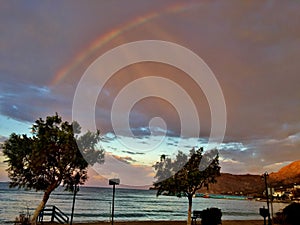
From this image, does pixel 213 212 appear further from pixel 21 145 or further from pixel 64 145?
pixel 21 145

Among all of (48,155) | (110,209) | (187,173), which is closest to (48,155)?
(48,155)

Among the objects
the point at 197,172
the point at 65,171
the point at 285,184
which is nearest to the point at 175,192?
the point at 197,172

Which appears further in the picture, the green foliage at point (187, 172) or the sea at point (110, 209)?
the sea at point (110, 209)

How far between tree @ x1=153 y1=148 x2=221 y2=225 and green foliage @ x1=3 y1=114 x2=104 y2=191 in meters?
6.34

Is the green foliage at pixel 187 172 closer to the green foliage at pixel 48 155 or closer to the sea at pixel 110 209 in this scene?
the green foliage at pixel 48 155

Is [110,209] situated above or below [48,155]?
below

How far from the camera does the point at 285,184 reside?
143 m

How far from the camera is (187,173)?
20000 mm

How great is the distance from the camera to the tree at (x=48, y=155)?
15.5 meters

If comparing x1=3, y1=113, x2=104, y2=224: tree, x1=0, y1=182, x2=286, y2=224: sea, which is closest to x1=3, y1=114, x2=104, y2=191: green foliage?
x1=3, y1=113, x2=104, y2=224: tree

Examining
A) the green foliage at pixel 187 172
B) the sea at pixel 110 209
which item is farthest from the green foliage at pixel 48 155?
the sea at pixel 110 209

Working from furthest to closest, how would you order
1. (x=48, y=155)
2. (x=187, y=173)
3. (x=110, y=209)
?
(x=110, y=209), (x=187, y=173), (x=48, y=155)

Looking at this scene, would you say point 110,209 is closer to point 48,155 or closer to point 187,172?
point 187,172

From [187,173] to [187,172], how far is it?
94 millimetres
